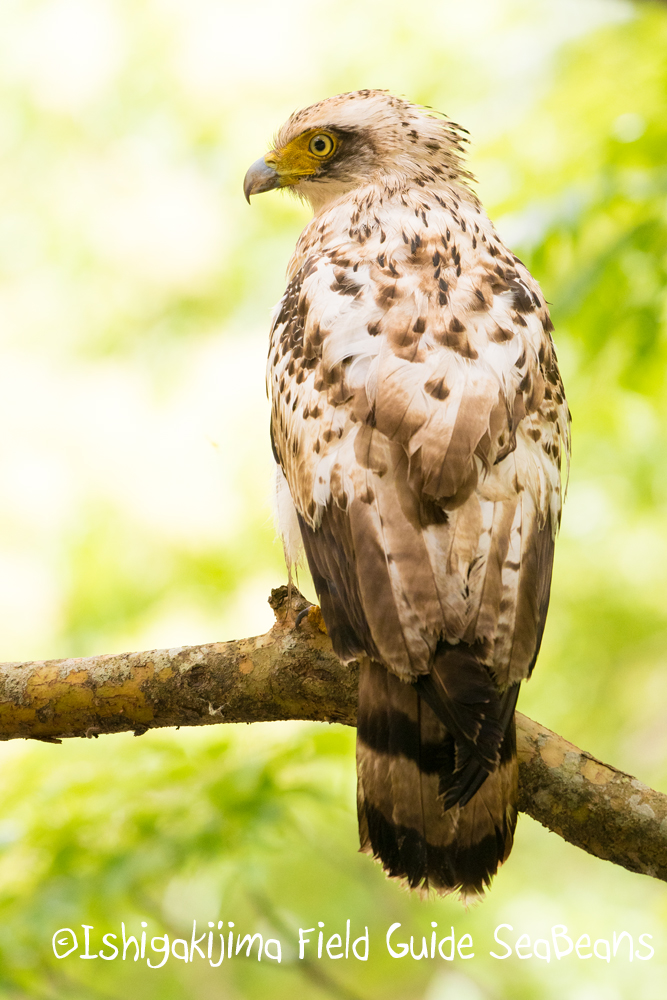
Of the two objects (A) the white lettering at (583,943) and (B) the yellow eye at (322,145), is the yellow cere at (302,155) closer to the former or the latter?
(B) the yellow eye at (322,145)

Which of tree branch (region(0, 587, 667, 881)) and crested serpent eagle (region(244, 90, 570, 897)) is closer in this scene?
crested serpent eagle (region(244, 90, 570, 897))

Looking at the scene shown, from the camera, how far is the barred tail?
2.03 meters

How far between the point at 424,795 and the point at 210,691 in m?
0.70

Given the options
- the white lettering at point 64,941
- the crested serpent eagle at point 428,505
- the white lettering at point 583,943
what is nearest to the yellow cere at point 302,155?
the crested serpent eagle at point 428,505

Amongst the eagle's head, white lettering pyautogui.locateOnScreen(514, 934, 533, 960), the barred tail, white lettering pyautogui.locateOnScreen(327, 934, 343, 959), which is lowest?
the barred tail

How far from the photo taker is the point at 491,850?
6.84 feet

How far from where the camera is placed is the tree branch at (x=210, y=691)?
242 centimetres

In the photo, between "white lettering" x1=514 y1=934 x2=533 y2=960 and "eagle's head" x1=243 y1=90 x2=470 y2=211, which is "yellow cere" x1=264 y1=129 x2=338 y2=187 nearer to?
"eagle's head" x1=243 y1=90 x2=470 y2=211

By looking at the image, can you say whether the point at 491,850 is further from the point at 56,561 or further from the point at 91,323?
the point at 91,323

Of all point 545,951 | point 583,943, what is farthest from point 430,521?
point 545,951

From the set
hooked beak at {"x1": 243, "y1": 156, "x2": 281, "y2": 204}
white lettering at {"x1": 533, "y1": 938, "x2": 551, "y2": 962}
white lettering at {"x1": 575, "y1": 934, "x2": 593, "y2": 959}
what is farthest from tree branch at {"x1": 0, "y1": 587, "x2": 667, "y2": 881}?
white lettering at {"x1": 533, "y1": 938, "x2": 551, "y2": 962}

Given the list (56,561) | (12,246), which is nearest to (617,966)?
(56,561)

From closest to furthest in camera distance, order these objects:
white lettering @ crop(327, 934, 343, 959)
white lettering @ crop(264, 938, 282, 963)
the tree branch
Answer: the tree branch, white lettering @ crop(264, 938, 282, 963), white lettering @ crop(327, 934, 343, 959)

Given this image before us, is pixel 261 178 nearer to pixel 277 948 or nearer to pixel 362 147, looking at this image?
pixel 362 147
